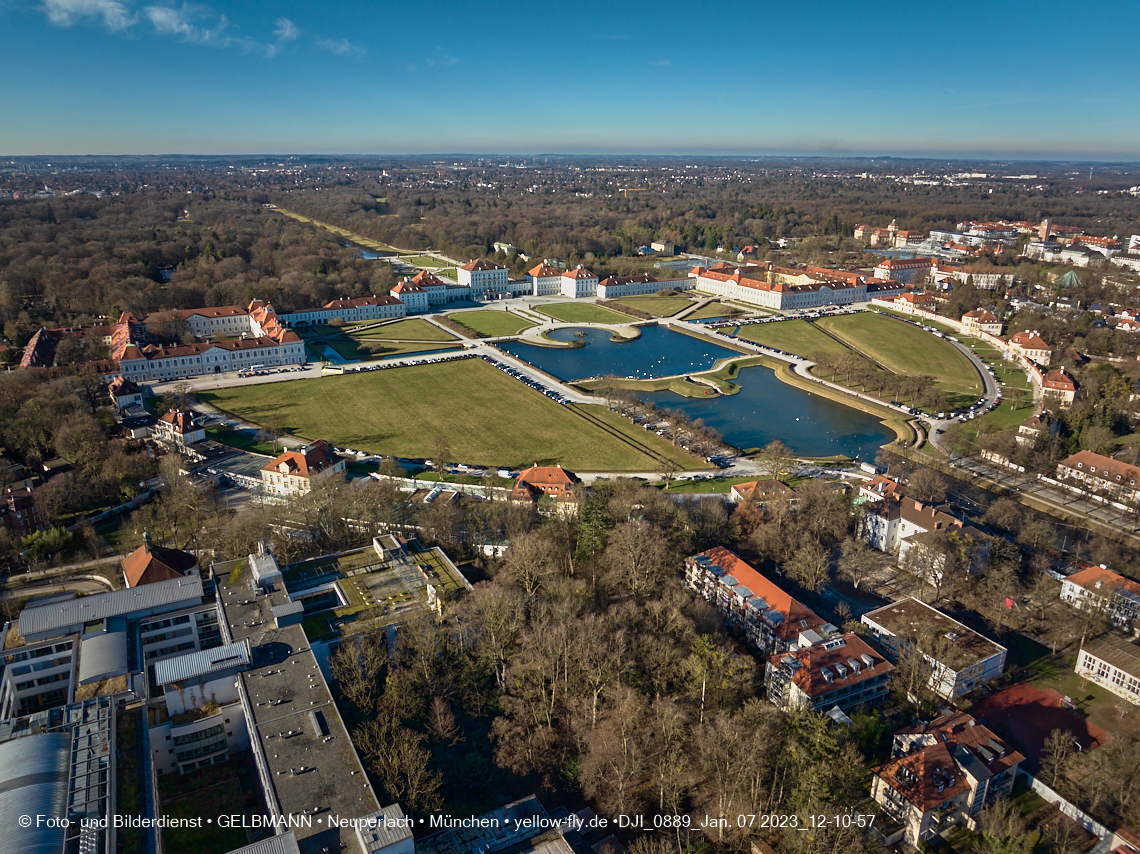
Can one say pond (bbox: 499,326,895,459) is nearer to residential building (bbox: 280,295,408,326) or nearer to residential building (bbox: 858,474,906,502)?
residential building (bbox: 858,474,906,502)

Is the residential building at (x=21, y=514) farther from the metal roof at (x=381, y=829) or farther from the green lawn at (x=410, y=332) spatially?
the green lawn at (x=410, y=332)

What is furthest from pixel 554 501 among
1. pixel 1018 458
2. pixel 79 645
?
Result: pixel 1018 458

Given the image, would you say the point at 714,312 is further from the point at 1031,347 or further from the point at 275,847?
the point at 275,847

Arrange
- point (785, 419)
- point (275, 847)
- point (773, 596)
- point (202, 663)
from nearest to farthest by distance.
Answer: point (275, 847) → point (202, 663) → point (773, 596) → point (785, 419)

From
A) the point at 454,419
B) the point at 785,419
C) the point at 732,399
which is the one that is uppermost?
the point at 454,419

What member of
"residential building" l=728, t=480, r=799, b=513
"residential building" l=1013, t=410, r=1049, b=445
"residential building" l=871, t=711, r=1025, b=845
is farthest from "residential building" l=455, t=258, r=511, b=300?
"residential building" l=871, t=711, r=1025, b=845

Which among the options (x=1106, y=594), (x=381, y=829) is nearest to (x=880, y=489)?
(x=1106, y=594)
